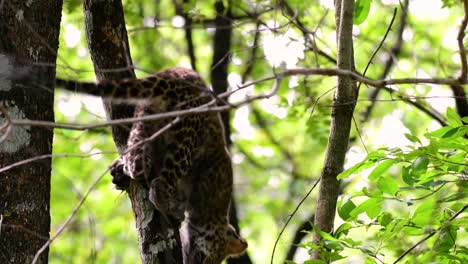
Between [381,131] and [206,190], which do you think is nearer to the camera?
[206,190]

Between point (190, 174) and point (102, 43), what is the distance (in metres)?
2.17

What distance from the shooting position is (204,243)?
22.6 feet

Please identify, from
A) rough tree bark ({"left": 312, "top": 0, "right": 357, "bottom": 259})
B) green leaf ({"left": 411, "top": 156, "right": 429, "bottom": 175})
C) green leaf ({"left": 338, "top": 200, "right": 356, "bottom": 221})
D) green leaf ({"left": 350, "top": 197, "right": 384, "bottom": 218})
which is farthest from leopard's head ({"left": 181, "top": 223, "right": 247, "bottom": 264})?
green leaf ({"left": 411, "top": 156, "right": 429, "bottom": 175})

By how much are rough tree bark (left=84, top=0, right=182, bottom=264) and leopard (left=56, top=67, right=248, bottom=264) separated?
106mm

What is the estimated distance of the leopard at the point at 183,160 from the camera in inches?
196

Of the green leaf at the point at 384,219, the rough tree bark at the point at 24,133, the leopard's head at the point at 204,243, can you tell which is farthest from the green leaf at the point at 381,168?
the leopard's head at the point at 204,243

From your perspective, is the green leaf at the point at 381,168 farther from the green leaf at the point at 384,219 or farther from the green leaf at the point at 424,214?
the green leaf at the point at 384,219

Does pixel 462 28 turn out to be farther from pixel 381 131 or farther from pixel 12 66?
pixel 381 131

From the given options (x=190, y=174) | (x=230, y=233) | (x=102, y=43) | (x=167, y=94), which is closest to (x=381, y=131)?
(x=230, y=233)

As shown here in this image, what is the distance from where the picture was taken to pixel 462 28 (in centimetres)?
264

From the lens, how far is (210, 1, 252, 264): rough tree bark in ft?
24.9

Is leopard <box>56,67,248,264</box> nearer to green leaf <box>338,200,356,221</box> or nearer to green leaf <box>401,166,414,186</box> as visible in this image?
green leaf <box>338,200,356,221</box>

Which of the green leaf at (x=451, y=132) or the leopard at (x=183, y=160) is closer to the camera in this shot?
the green leaf at (x=451, y=132)

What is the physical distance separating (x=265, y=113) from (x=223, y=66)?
320 cm
